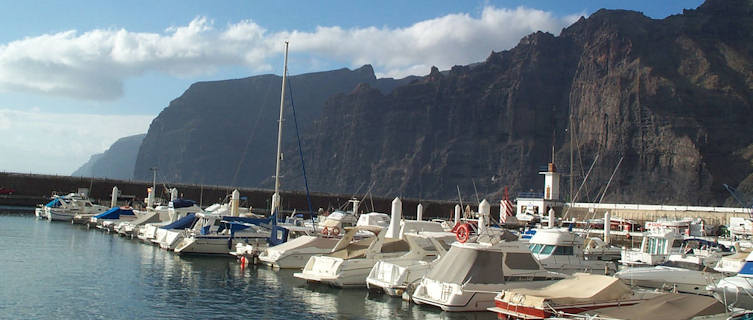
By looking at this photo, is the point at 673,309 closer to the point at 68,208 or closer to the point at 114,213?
the point at 114,213

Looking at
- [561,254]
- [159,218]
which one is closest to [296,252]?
[561,254]

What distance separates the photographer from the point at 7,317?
19.0 metres

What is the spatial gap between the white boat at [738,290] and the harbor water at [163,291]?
7605mm

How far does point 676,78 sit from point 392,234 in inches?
5696

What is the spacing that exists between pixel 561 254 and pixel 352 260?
9285 mm

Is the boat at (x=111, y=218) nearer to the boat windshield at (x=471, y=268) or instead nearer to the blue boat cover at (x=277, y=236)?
the blue boat cover at (x=277, y=236)

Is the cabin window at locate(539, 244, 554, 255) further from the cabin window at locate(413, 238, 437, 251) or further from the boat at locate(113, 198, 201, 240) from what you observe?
the boat at locate(113, 198, 201, 240)

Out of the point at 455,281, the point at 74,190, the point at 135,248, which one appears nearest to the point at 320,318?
the point at 455,281

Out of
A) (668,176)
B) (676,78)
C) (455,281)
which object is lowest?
(455,281)

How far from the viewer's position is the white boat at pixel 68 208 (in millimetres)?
61219

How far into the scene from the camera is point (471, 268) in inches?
824

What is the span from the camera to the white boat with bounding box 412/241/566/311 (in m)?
20.5

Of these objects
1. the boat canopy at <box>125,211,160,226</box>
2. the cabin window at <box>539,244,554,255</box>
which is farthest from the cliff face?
the cabin window at <box>539,244,554,255</box>

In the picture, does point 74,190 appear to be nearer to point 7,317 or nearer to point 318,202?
point 318,202
